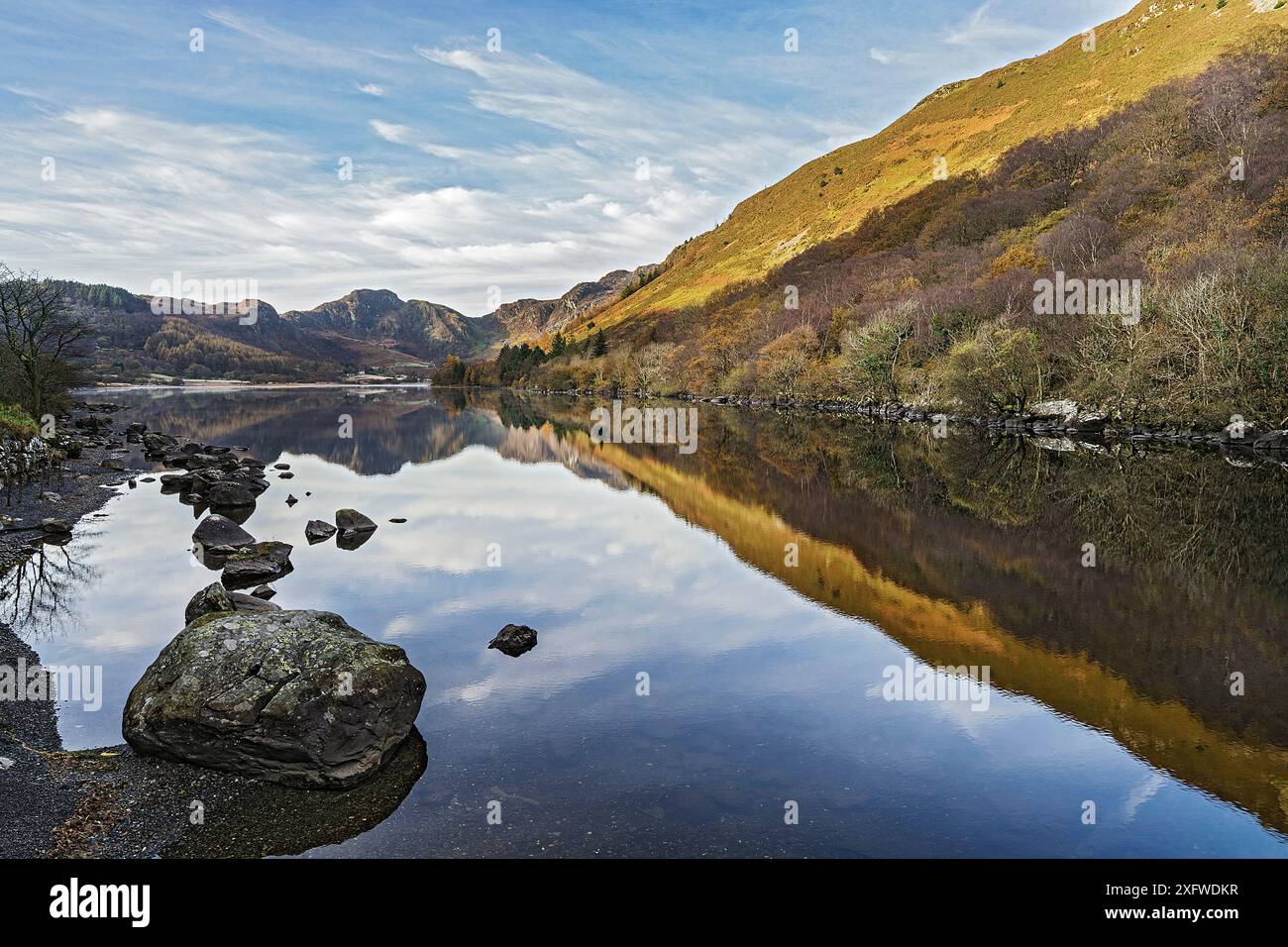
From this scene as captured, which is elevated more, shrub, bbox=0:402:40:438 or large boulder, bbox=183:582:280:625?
shrub, bbox=0:402:40:438

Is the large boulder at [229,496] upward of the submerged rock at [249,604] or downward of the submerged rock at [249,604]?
upward

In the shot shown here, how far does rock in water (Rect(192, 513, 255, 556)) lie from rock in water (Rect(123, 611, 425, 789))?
1350cm

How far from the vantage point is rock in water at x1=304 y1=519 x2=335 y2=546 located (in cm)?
2533

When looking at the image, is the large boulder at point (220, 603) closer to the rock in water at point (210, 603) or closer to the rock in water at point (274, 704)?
the rock in water at point (210, 603)

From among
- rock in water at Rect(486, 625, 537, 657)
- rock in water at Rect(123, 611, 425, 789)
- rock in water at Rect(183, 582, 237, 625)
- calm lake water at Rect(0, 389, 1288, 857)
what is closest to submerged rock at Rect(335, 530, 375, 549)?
calm lake water at Rect(0, 389, 1288, 857)

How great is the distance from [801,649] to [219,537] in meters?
18.5

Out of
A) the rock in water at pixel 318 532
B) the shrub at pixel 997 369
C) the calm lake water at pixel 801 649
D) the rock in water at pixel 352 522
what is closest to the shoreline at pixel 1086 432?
the shrub at pixel 997 369

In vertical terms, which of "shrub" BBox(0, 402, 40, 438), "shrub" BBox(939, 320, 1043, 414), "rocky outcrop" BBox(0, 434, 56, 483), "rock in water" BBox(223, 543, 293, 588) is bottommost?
"rock in water" BBox(223, 543, 293, 588)

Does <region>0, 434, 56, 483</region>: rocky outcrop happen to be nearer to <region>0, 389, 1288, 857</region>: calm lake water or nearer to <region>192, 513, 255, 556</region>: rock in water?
<region>0, 389, 1288, 857</region>: calm lake water

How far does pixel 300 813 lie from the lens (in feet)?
29.2

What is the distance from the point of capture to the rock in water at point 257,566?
19859mm

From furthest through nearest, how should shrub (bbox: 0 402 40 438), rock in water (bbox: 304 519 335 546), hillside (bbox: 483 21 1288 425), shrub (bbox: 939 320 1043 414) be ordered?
shrub (bbox: 939 320 1043 414) < hillside (bbox: 483 21 1288 425) < shrub (bbox: 0 402 40 438) < rock in water (bbox: 304 519 335 546)

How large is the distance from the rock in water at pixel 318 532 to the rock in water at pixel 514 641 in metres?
12.1

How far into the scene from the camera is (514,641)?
15266 mm
